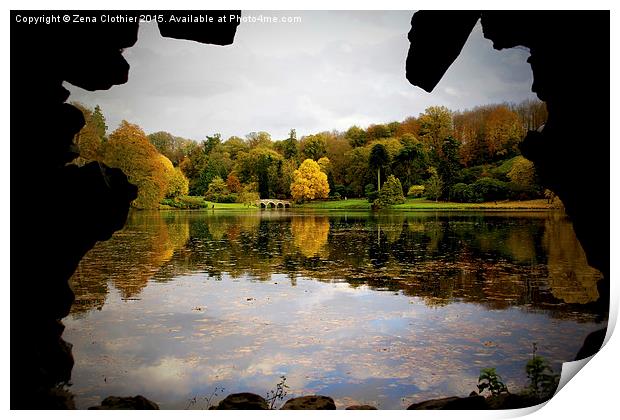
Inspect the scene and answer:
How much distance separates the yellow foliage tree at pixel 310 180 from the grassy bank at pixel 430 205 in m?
0.62

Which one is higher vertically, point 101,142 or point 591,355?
point 101,142

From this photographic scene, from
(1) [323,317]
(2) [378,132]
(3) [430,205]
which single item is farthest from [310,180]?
(1) [323,317]

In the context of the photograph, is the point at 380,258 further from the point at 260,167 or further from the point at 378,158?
the point at 260,167

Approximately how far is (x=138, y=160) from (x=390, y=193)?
306 inches

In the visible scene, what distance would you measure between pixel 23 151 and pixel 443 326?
5.96 m

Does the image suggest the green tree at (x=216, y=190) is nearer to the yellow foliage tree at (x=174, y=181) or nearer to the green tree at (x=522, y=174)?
the yellow foliage tree at (x=174, y=181)

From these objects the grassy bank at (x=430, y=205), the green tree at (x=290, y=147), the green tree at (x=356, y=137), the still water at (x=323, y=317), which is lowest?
the still water at (x=323, y=317)

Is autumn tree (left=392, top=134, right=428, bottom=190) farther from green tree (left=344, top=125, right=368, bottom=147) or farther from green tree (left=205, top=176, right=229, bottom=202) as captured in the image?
green tree (left=205, top=176, right=229, bottom=202)

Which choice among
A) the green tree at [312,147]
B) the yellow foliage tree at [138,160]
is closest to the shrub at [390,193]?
the green tree at [312,147]

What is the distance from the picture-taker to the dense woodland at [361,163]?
12758mm

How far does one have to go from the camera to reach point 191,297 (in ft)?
33.1

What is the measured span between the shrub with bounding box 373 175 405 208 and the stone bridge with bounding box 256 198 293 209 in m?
2.61
